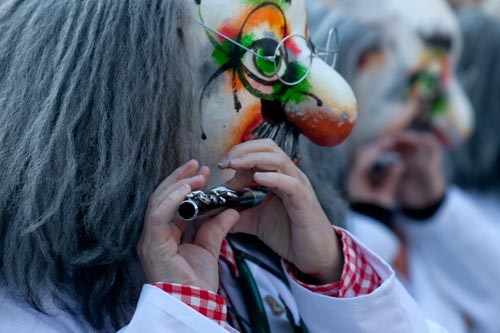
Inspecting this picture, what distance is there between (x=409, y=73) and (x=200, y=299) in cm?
136

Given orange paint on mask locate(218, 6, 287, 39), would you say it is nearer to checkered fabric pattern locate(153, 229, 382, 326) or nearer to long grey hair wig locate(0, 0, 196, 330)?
long grey hair wig locate(0, 0, 196, 330)

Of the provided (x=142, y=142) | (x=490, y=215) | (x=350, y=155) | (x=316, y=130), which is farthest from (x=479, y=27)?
(x=142, y=142)

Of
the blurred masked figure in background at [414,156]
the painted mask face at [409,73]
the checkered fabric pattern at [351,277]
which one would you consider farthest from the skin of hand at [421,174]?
the checkered fabric pattern at [351,277]

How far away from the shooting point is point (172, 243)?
49.4 inches

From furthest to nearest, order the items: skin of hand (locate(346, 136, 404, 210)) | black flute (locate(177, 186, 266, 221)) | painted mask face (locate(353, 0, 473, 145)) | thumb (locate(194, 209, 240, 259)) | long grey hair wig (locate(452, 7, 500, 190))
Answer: long grey hair wig (locate(452, 7, 500, 190)) < skin of hand (locate(346, 136, 404, 210)) < painted mask face (locate(353, 0, 473, 145)) < thumb (locate(194, 209, 240, 259)) < black flute (locate(177, 186, 266, 221))

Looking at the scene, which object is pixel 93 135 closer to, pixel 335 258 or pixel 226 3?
pixel 226 3

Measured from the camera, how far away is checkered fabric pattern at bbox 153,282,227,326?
4.01ft

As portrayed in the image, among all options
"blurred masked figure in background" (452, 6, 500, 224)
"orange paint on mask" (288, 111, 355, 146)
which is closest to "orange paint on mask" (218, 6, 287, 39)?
"orange paint on mask" (288, 111, 355, 146)

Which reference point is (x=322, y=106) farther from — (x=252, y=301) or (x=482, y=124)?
(x=482, y=124)

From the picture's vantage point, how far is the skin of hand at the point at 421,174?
2.68m

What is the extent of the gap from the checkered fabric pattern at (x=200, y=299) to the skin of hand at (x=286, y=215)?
180 millimetres

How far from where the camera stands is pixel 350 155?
2.61 meters

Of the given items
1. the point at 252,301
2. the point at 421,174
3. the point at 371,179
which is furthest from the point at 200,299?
the point at 421,174

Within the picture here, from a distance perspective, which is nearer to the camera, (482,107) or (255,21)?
(255,21)
